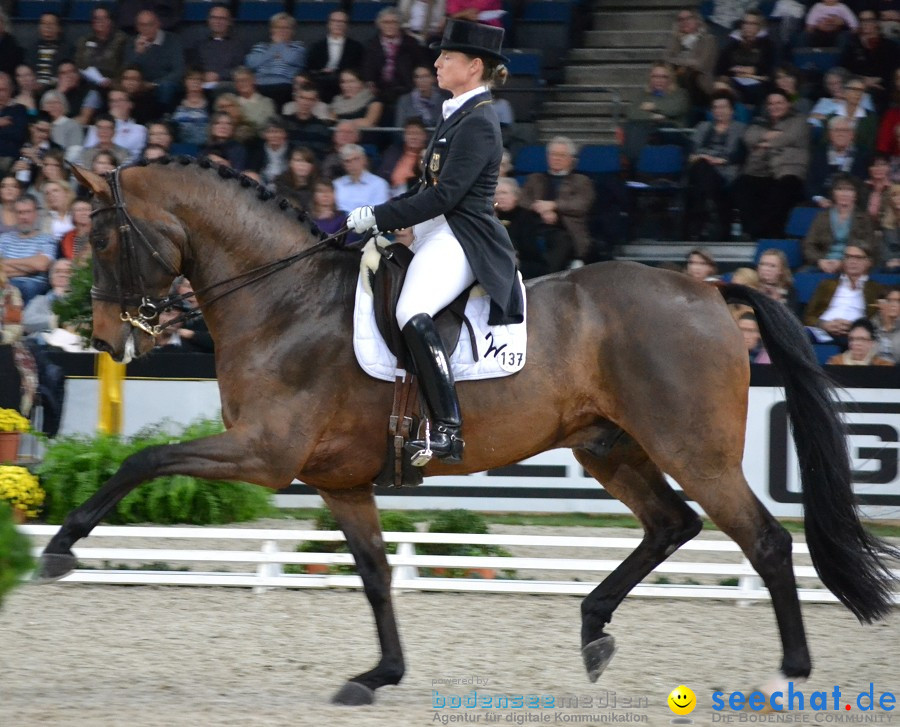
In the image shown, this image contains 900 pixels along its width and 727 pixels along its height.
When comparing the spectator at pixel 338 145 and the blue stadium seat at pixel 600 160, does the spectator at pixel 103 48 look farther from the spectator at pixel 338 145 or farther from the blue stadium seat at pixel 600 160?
the blue stadium seat at pixel 600 160

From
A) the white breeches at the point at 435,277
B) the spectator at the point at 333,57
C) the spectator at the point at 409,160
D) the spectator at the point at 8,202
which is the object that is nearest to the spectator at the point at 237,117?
the spectator at the point at 333,57

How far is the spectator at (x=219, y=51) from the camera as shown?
13.2 meters

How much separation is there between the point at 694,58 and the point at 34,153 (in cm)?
642

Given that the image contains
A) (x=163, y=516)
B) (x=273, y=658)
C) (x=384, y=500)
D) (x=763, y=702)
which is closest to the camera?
(x=763, y=702)

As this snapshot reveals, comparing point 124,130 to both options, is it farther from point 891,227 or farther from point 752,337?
point 891,227

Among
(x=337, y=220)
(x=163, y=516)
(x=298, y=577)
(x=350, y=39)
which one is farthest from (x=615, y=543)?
(x=350, y=39)

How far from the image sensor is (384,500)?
9312 millimetres

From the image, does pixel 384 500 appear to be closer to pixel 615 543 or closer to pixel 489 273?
pixel 615 543

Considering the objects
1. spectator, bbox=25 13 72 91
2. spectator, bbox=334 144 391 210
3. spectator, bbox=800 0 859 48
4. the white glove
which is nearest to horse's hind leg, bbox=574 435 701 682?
the white glove

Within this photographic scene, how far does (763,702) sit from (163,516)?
15.3 ft

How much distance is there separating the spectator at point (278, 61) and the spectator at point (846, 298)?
562 centimetres

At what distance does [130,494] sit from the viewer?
28.3ft

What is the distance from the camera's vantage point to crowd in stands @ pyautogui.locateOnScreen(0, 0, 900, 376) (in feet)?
33.9

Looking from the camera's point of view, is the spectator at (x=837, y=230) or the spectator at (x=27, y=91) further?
the spectator at (x=27, y=91)
